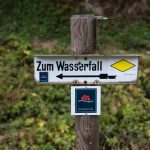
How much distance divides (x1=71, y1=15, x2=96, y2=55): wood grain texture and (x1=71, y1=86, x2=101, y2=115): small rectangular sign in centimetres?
25

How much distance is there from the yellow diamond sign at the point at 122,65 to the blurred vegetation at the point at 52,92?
79.9 inches

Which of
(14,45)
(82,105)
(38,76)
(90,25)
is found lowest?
(82,105)

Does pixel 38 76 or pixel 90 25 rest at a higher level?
pixel 90 25

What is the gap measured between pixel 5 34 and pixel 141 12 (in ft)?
8.38

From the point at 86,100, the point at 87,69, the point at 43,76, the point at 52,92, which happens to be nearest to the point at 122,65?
the point at 87,69

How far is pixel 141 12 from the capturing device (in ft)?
26.9

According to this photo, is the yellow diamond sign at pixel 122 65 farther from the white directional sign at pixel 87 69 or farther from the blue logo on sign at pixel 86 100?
the blue logo on sign at pixel 86 100

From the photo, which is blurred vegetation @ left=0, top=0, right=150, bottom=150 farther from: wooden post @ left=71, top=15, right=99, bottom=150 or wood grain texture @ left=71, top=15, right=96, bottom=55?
wood grain texture @ left=71, top=15, right=96, bottom=55

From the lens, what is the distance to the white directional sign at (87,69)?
2.95 meters

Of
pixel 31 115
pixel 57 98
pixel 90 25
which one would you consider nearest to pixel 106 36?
pixel 57 98

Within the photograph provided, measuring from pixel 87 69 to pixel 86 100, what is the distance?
21 centimetres

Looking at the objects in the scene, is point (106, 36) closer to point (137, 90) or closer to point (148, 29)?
point (148, 29)

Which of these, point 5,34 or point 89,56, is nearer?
point 89,56

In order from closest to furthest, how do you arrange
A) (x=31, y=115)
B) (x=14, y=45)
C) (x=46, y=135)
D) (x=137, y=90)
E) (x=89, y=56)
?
(x=89, y=56), (x=46, y=135), (x=31, y=115), (x=137, y=90), (x=14, y=45)
